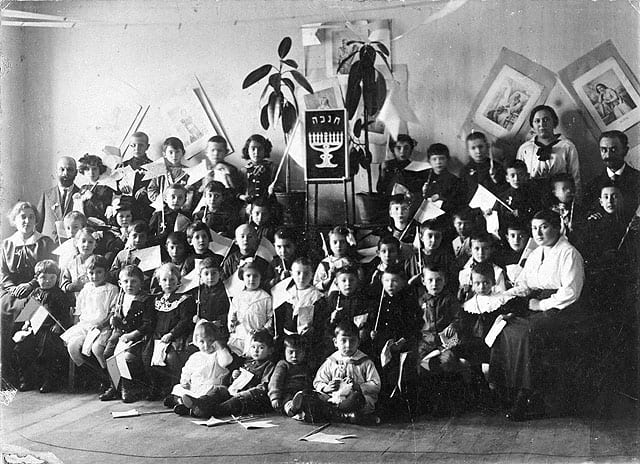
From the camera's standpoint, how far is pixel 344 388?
286cm

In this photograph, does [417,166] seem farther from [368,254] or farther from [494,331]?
[494,331]

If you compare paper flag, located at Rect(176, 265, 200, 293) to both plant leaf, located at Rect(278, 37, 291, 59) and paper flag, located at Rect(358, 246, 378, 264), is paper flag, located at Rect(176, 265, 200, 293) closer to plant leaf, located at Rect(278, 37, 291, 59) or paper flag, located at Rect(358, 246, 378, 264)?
paper flag, located at Rect(358, 246, 378, 264)

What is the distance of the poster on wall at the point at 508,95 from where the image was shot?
2869mm

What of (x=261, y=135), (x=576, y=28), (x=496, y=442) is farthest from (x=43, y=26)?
(x=496, y=442)

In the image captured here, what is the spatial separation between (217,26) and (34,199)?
40.5 inches

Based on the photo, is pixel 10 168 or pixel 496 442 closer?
Result: pixel 496 442

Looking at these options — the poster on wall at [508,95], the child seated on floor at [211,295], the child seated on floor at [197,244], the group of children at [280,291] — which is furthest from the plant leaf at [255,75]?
the poster on wall at [508,95]

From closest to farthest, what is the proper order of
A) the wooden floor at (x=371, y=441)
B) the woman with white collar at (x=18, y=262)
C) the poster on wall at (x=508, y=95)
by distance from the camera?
1. the wooden floor at (x=371, y=441)
2. the poster on wall at (x=508, y=95)
3. the woman with white collar at (x=18, y=262)

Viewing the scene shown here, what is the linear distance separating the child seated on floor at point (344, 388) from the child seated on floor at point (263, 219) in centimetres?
46

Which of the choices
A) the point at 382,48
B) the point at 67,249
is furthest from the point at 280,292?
the point at 382,48

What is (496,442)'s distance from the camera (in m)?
2.78

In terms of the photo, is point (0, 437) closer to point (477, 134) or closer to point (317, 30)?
point (317, 30)

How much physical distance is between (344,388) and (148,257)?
938 millimetres

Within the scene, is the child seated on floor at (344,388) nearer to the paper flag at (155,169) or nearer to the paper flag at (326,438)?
the paper flag at (326,438)
